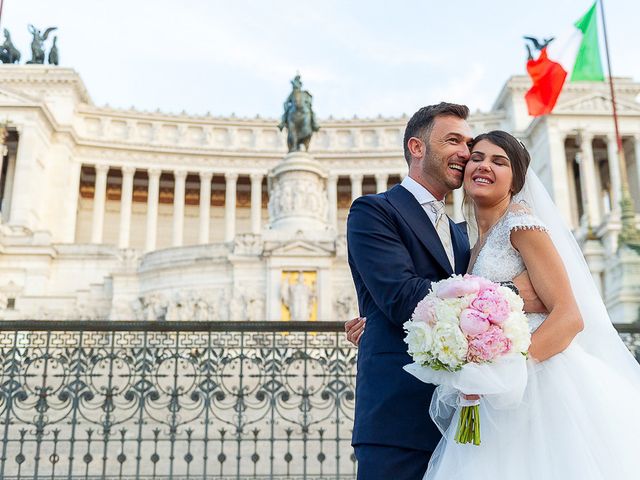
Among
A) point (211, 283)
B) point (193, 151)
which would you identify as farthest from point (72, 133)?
point (211, 283)

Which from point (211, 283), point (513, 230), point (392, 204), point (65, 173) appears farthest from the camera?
point (65, 173)

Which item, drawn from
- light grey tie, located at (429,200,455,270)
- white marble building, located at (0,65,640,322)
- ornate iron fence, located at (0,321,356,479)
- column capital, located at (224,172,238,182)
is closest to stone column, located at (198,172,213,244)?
white marble building, located at (0,65,640,322)

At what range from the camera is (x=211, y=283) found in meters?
27.9

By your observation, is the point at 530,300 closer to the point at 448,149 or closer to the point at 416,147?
the point at 448,149

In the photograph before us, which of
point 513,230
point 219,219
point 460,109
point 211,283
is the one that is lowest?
point 513,230

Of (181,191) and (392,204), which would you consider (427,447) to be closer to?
(392,204)

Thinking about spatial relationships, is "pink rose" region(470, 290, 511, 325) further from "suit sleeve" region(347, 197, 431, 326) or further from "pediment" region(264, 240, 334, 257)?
"pediment" region(264, 240, 334, 257)

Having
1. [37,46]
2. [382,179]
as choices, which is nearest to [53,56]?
[37,46]

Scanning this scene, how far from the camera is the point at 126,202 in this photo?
61.5 m

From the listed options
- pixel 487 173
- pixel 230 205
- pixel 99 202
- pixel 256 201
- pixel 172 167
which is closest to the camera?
pixel 487 173

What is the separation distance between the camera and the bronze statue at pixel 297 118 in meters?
30.5

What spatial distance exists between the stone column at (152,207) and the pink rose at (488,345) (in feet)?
189

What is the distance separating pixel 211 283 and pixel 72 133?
3860 centimetres

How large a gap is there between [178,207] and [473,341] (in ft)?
198
